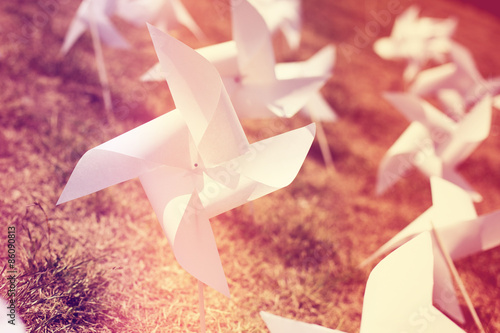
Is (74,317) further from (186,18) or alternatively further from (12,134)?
(186,18)

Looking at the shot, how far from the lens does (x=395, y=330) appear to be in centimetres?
59

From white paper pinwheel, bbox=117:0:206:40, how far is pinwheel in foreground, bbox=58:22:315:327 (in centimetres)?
46

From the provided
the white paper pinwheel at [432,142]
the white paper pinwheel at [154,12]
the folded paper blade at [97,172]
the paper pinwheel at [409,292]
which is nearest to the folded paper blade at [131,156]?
the folded paper blade at [97,172]

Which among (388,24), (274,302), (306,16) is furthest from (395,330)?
(388,24)

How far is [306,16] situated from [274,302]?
1.68 metres

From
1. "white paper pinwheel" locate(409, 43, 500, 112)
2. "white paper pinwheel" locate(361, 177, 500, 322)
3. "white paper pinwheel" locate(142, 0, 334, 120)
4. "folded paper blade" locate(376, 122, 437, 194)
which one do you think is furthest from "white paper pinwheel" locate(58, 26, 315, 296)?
"white paper pinwheel" locate(409, 43, 500, 112)

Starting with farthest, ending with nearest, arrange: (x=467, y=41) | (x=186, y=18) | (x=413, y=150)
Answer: (x=467, y=41) → (x=186, y=18) → (x=413, y=150)

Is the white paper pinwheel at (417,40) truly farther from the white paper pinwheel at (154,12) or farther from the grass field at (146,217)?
the white paper pinwheel at (154,12)

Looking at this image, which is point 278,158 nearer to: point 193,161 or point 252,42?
point 193,161

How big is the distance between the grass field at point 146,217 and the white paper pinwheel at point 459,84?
207 mm

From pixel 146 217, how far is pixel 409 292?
527 millimetres

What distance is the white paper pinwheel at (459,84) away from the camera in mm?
1170

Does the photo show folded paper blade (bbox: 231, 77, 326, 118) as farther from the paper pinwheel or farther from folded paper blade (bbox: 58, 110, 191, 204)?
the paper pinwheel

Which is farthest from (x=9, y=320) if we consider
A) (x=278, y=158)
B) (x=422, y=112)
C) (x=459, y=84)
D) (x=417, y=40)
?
(x=417, y=40)
